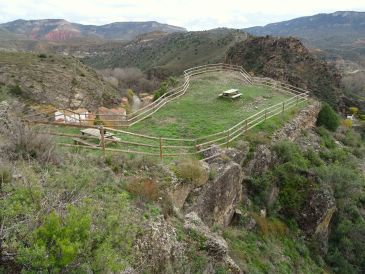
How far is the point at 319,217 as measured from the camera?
1555cm

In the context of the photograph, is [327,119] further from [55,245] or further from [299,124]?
[55,245]

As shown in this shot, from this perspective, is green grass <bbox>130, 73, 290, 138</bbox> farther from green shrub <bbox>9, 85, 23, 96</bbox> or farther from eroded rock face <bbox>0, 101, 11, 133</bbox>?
green shrub <bbox>9, 85, 23, 96</bbox>

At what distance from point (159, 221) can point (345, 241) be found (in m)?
11.2

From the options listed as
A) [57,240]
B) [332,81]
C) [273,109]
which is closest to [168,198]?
[57,240]

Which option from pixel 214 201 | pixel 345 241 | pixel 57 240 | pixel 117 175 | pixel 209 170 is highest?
pixel 57 240

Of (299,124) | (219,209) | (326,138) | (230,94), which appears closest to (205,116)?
(230,94)

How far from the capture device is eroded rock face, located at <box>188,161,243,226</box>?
41.1 ft

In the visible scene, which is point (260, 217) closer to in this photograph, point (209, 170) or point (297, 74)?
point (209, 170)

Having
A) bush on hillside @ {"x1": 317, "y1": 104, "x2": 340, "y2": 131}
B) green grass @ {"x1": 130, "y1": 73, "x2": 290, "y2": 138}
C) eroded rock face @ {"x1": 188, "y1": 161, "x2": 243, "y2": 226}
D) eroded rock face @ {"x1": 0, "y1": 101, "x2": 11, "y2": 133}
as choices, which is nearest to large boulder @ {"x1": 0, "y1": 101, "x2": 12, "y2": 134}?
eroded rock face @ {"x1": 0, "y1": 101, "x2": 11, "y2": 133}

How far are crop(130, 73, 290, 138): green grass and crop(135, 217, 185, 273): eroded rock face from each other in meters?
8.75

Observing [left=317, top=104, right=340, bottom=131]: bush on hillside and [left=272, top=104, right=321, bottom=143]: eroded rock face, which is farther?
[left=317, top=104, right=340, bottom=131]: bush on hillside

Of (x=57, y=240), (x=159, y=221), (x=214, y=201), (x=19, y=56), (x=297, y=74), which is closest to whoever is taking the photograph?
(x=57, y=240)

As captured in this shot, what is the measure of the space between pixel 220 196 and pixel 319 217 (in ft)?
18.4

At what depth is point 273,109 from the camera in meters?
22.4
